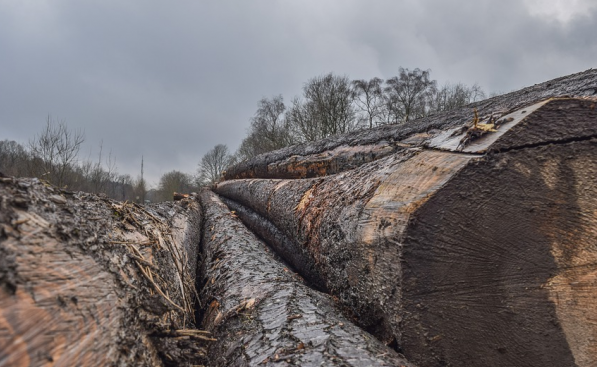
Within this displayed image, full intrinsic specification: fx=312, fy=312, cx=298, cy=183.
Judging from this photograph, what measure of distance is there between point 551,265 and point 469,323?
0.37 m

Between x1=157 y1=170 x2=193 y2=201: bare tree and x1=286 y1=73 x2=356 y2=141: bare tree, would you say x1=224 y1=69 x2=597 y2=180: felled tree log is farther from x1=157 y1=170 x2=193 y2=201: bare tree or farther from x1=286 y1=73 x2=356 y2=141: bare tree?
x1=157 y1=170 x2=193 y2=201: bare tree

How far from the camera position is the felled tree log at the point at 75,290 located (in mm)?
625

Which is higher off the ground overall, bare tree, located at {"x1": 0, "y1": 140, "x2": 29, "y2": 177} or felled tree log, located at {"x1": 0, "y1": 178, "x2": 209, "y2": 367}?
bare tree, located at {"x1": 0, "y1": 140, "x2": 29, "y2": 177}

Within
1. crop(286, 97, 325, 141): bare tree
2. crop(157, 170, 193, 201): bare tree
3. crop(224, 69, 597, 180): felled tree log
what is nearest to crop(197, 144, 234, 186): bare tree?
crop(157, 170, 193, 201): bare tree

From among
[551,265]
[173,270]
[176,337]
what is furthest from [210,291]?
[551,265]

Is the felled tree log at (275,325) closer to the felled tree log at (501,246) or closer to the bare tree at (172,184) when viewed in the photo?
the felled tree log at (501,246)

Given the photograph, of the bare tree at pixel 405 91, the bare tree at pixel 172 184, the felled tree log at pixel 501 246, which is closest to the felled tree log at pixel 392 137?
the felled tree log at pixel 501 246

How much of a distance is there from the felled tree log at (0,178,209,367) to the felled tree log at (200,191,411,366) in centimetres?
21

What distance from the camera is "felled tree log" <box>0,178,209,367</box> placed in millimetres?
625

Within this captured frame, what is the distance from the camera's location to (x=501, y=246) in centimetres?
115

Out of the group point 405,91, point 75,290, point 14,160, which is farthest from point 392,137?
point 405,91

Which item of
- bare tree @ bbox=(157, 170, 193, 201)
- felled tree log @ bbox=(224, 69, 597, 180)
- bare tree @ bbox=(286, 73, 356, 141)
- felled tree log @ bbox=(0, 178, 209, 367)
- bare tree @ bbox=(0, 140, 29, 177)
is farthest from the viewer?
bare tree @ bbox=(157, 170, 193, 201)

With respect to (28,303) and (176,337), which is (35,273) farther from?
(176,337)

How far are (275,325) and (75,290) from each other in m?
0.78
